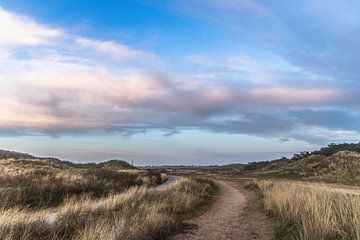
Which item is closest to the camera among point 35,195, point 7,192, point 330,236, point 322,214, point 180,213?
point 330,236

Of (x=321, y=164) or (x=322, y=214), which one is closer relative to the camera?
(x=322, y=214)

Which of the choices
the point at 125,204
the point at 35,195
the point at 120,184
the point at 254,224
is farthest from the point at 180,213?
the point at 120,184

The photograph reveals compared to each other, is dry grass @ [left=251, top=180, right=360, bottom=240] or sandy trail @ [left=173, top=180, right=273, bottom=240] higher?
dry grass @ [left=251, top=180, right=360, bottom=240]

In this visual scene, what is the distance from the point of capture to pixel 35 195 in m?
23.2

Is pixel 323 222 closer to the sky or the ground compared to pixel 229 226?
closer to the sky

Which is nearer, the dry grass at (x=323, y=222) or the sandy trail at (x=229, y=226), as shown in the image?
the dry grass at (x=323, y=222)

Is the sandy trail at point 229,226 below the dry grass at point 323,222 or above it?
below

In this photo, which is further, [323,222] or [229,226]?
[229,226]

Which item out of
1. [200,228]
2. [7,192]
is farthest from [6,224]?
[7,192]

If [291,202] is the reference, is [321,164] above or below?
above

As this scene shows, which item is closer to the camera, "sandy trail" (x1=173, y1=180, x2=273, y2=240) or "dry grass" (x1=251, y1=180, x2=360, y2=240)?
"dry grass" (x1=251, y1=180, x2=360, y2=240)

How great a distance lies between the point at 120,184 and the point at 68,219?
2567cm

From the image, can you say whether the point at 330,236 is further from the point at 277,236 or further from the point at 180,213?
the point at 180,213

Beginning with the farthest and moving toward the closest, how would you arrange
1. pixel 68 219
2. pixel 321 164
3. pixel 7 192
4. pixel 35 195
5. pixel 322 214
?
pixel 321 164, pixel 35 195, pixel 7 192, pixel 68 219, pixel 322 214
